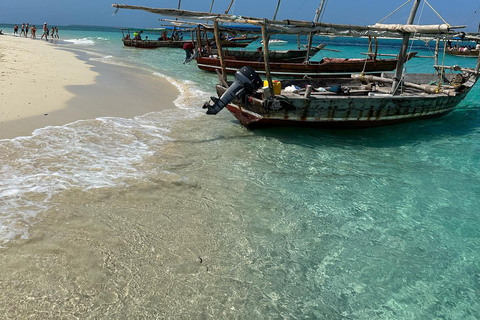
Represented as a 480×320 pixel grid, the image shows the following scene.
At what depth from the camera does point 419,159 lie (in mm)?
8477

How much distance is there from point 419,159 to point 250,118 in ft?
15.0

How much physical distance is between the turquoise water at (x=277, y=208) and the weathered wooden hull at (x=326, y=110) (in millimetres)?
463

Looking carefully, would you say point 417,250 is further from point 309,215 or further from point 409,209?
point 309,215

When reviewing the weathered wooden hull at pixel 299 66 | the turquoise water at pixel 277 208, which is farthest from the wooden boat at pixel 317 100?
the weathered wooden hull at pixel 299 66

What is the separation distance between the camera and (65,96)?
10922mm

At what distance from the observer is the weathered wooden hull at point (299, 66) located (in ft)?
63.3

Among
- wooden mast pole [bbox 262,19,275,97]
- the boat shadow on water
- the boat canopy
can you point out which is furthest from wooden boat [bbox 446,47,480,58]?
wooden mast pole [bbox 262,19,275,97]

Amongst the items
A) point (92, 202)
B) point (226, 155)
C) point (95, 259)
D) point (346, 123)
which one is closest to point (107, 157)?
point (92, 202)

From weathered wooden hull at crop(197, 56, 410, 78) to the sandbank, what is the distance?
4967 millimetres

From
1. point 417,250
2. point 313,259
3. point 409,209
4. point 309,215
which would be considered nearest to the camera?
point 313,259

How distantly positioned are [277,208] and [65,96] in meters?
8.89

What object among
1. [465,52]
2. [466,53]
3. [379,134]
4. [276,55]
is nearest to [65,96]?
[379,134]

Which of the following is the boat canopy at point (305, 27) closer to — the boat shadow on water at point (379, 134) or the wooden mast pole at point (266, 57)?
the wooden mast pole at point (266, 57)

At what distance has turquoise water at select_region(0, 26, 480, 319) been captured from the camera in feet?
12.8
